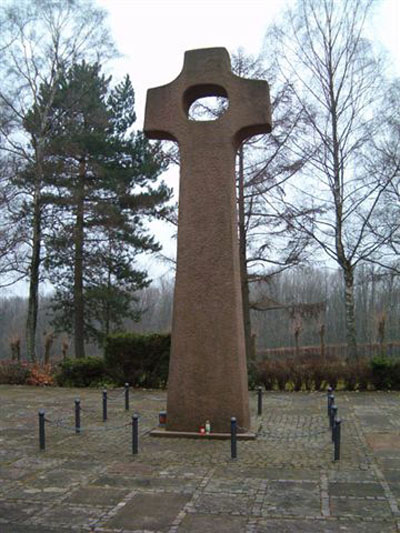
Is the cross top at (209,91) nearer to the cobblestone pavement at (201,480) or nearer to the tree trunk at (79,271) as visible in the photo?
the cobblestone pavement at (201,480)

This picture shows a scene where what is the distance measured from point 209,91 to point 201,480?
694 centimetres

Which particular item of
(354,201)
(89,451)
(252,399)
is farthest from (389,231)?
(89,451)

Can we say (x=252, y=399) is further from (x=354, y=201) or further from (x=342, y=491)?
(x=354, y=201)

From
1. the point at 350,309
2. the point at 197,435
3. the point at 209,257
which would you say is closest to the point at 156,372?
the point at 350,309

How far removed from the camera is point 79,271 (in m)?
25.2

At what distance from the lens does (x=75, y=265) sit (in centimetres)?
2506

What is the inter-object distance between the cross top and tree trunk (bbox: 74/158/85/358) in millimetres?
13480

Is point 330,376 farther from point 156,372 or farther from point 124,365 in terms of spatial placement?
point 124,365

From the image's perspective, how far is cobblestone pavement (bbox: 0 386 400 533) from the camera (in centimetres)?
569

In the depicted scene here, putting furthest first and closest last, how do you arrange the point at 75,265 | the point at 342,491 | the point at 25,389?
the point at 75,265 → the point at 25,389 → the point at 342,491

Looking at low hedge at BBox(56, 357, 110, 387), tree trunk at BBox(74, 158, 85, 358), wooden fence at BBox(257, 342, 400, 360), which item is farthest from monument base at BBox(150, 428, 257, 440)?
wooden fence at BBox(257, 342, 400, 360)

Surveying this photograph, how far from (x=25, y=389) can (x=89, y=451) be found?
9850 mm

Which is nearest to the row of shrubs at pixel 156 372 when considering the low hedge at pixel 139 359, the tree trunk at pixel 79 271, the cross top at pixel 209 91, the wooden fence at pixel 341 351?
the low hedge at pixel 139 359

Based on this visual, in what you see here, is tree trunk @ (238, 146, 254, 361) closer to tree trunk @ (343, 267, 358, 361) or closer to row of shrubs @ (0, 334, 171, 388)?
tree trunk @ (343, 267, 358, 361)
